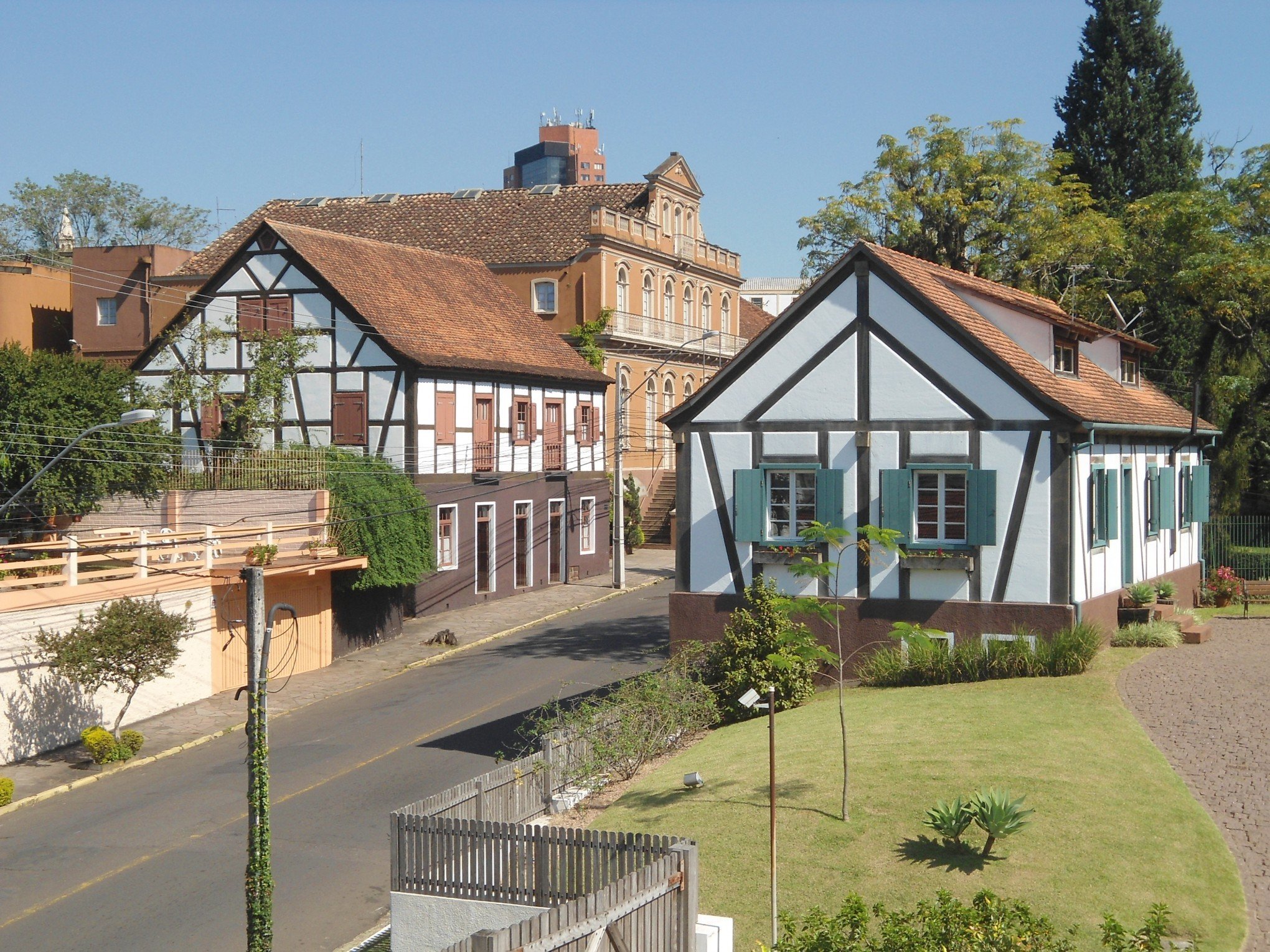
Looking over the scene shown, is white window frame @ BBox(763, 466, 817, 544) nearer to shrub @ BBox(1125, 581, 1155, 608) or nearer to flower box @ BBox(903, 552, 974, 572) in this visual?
flower box @ BBox(903, 552, 974, 572)

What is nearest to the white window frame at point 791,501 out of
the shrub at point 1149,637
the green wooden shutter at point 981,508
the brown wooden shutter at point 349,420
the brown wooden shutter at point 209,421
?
the green wooden shutter at point 981,508

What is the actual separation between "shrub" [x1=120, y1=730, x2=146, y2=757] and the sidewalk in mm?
186

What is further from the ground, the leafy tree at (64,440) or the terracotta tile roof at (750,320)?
the terracotta tile roof at (750,320)

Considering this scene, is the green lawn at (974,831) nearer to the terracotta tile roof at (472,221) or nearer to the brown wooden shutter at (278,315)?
the brown wooden shutter at (278,315)

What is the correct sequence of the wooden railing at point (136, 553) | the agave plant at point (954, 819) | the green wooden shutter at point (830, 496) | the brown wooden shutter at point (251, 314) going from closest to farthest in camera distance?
the agave plant at point (954, 819) → the green wooden shutter at point (830, 496) → the wooden railing at point (136, 553) → the brown wooden shutter at point (251, 314)

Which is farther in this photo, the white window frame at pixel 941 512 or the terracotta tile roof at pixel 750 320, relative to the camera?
the terracotta tile roof at pixel 750 320

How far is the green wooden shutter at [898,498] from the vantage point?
21438 mm

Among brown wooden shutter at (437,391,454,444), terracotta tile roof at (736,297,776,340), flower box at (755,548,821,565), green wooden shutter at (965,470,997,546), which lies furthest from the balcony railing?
green wooden shutter at (965,470,997,546)

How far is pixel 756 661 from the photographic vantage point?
19.8m

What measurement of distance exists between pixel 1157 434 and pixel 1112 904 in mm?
16906

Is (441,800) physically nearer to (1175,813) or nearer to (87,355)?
(1175,813)

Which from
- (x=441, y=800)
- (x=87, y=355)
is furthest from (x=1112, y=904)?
(x=87, y=355)

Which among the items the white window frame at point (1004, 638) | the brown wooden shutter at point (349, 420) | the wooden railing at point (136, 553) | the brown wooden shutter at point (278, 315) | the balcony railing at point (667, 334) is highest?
the balcony railing at point (667, 334)

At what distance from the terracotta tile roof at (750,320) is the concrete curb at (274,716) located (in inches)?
1076
